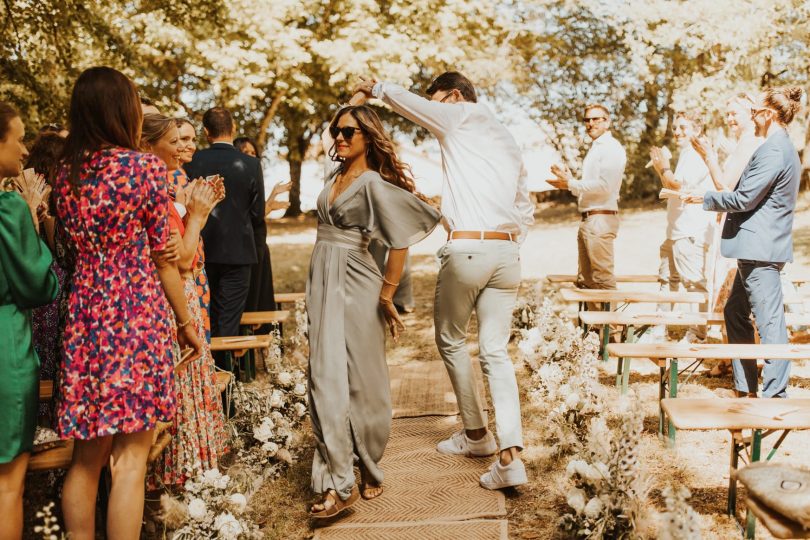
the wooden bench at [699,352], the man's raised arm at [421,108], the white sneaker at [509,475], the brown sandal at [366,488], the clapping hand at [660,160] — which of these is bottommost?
the brown sandal at [366,488]

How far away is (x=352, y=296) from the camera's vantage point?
12.8 ft

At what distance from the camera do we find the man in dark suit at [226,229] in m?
6.25

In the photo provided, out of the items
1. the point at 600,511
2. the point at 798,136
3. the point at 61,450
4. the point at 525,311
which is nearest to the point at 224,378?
the point at 61,450

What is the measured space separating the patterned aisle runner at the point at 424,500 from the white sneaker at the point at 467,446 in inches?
2.0

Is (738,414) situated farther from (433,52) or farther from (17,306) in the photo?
→ (433,52)

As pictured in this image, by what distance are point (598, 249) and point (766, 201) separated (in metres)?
2.40

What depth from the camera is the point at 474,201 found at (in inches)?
164

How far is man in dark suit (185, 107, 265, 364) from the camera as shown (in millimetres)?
6250

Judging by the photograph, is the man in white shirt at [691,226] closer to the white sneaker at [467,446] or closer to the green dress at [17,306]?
the white sneaker at [467,446]

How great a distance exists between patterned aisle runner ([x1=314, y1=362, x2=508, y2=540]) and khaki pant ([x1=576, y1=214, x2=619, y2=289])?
2.52 m

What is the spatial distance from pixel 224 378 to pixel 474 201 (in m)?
2.02

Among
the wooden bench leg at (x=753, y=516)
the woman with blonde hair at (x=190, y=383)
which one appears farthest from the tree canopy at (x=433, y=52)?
the wooden bench leg at (x=753, y=516)

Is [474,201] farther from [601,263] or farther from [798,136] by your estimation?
[798,136]

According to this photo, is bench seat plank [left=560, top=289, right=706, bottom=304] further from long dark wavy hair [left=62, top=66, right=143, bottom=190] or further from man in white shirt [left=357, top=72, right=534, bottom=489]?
long dark wavy hair [left=62, top=66, right=143, bottom=190]
